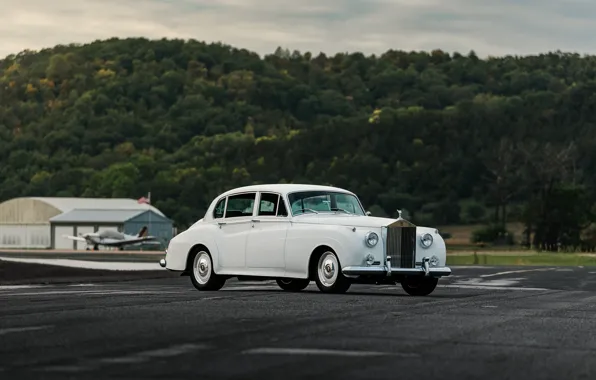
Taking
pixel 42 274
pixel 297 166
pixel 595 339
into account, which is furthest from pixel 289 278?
pixel 297 166

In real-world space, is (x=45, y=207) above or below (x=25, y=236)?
above

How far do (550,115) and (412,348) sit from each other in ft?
554

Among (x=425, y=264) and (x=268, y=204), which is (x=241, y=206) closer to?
(x=268, y=204)

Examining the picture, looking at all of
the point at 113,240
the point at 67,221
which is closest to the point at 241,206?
the point at 113,240

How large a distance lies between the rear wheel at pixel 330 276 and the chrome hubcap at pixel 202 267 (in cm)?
255

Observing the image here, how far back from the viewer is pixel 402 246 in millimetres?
22250

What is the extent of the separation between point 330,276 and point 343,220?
1072 millimetres

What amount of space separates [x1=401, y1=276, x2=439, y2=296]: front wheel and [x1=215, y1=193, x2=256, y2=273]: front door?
291 cm

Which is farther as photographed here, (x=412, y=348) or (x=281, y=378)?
(x=412, y=348)

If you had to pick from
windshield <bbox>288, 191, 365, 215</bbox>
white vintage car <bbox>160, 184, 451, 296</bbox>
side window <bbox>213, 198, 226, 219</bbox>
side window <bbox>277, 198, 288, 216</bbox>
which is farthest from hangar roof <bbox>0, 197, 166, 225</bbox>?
side window <bbox>277, 198, 288, 216</bbox>

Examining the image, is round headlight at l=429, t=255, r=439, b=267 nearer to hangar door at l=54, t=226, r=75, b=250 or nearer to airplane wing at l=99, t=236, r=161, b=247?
airplane wing at l=99, t=236, r=161, b=247

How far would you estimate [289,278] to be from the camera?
2342cm

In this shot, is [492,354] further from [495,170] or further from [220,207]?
[495,170]

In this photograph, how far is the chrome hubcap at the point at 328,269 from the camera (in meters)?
21.7
